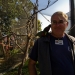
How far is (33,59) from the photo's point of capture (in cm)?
139

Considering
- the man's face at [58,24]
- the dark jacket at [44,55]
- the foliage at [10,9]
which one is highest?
the foliage at [10,9]

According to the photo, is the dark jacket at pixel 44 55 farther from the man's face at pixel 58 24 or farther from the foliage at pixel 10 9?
the foliage at pixel 10 9

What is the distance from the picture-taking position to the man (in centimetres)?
129

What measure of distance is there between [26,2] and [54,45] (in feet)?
7.08

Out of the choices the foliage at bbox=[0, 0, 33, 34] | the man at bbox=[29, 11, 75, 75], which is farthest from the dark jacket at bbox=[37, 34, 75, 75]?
the foliage at bbox=[0, 0, 33, 34]

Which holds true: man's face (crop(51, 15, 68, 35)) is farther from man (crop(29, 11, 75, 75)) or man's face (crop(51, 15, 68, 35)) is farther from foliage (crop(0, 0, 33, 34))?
foliage (crop(0, 0, 33, 34))

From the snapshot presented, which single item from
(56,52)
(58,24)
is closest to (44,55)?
(56,52)

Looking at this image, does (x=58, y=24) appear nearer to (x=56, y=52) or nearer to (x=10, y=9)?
(x=56, y=52)

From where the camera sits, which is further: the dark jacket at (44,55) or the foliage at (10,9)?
the foliage at (10,9)

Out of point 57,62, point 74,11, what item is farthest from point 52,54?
point 74,11

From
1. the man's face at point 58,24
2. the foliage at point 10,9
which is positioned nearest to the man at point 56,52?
the man's face at point 58,24

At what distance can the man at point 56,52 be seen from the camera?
50.9 inches

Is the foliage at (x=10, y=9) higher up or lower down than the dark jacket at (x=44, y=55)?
higher up

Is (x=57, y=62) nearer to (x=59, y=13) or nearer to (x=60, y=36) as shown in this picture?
(x=60, y=36)
